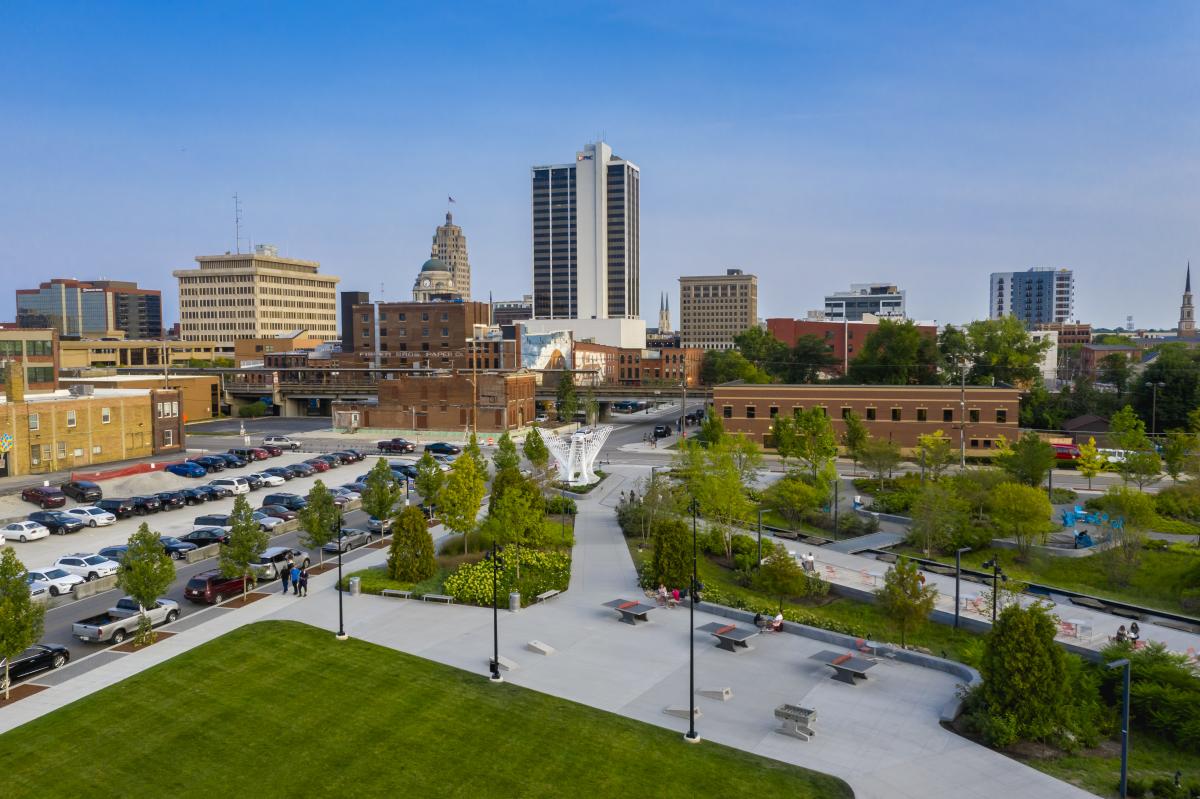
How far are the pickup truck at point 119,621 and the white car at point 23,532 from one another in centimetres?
1661

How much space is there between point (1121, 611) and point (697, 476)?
18.7 m

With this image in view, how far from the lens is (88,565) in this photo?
3556 centimetres

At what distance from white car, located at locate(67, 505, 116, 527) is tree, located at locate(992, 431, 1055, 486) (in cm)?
4944

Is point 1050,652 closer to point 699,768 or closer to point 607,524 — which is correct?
point 699,768

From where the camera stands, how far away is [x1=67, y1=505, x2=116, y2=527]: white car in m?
45.9

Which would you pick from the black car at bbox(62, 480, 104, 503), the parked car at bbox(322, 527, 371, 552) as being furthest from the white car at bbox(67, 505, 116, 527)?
the parked car at bbox(322, 527, 371, 552)

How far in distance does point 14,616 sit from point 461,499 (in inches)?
687

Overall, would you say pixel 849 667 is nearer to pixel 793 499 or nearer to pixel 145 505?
pixel 793 499

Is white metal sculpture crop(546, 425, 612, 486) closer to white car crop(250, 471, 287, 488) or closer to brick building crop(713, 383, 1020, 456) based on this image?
white car crop(250, 471, 287, 488)

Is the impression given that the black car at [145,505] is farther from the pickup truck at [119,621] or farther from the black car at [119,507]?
the pickup truck at [119,621]

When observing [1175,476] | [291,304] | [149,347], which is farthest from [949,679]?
[291,304]

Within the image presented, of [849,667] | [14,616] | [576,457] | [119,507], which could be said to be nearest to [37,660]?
[14,616]

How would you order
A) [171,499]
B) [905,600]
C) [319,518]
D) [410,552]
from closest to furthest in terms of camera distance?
[905,600], [410,552], [319,518], [171,499]

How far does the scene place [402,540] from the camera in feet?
112
